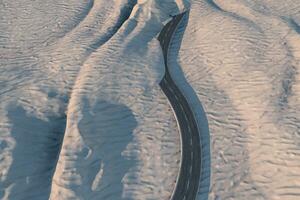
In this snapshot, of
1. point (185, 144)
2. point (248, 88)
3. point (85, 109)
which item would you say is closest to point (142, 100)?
point (85, 109)

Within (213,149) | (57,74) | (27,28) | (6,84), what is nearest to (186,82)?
(213,149)

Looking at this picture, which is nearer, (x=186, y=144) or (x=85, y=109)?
(x=186, y=144)

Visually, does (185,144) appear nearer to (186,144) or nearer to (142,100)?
(186,144)

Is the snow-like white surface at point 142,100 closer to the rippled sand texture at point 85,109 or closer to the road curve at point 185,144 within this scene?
the rippled sand texture at point 85,109

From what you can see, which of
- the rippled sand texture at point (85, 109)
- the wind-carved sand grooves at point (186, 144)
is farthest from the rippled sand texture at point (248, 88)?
the rippled sand texture at point (85, 109)

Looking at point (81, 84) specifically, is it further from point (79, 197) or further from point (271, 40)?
point (271, 40)

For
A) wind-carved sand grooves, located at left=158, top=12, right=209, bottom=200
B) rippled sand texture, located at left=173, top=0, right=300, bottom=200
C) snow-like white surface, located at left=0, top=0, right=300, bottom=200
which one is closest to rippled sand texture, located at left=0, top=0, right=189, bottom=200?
snow-like white surface, located at left=0, top=0, right=300, bottom=200
